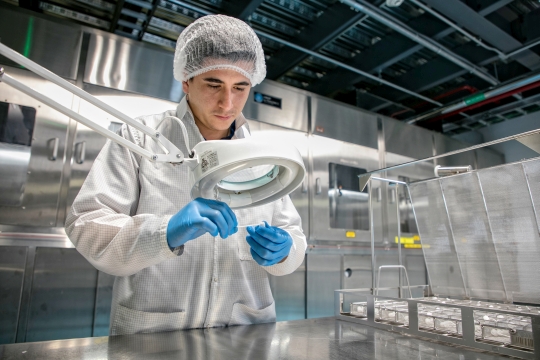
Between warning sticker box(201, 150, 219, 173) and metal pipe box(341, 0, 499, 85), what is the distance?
207cm

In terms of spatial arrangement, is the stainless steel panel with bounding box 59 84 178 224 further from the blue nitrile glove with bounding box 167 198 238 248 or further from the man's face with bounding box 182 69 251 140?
the blue nitrile glove with bounding box 167 198 238 248

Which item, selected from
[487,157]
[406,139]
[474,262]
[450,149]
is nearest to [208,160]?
[474,262]

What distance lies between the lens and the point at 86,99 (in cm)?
63

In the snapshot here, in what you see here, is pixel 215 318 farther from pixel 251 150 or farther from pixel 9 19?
pixel 9 19

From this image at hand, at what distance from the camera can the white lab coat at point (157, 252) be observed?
88cm

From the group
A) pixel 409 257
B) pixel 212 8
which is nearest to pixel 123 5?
pixel 212 8

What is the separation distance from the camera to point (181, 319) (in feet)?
3.37

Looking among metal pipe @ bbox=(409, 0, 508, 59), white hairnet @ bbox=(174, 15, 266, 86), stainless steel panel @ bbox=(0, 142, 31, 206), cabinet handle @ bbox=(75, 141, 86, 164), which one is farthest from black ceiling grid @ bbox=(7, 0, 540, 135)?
white hairnet @ bbox=(174, 15, 266, 86)

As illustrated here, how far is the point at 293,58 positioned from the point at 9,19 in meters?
2.04

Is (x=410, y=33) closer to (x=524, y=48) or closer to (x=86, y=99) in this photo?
(x=524, y=48)

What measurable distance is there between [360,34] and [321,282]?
2.16 m

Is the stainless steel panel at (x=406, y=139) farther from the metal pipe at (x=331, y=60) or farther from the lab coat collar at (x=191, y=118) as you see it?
the lab coat collar at (x=191, y=118)

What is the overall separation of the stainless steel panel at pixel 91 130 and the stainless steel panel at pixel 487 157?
419 centimetres

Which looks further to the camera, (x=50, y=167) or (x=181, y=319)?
(x=50, y=167)
